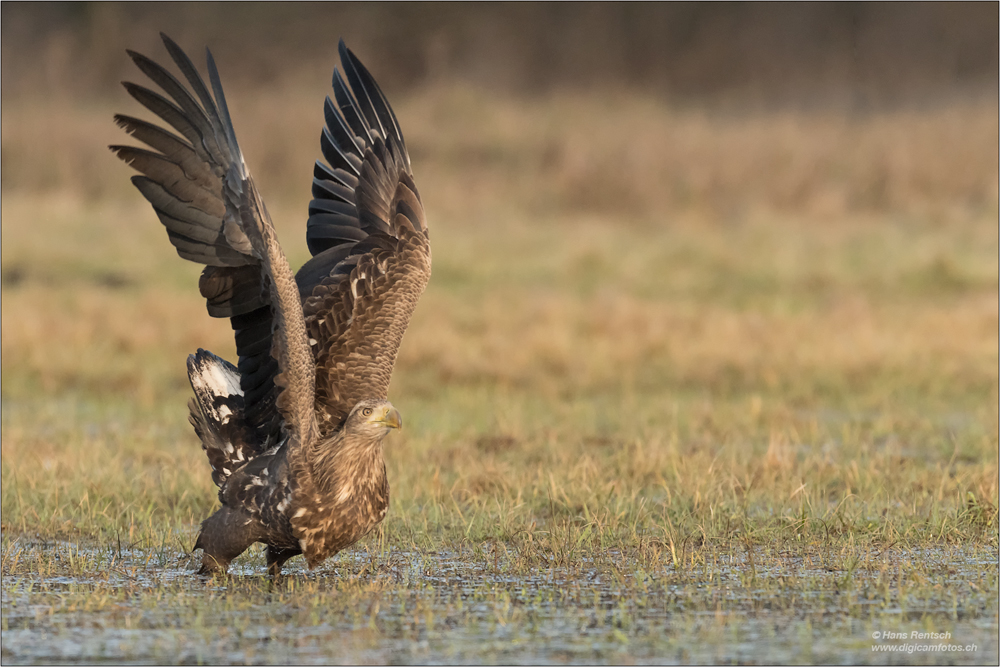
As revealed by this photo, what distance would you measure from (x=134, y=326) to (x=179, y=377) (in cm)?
147

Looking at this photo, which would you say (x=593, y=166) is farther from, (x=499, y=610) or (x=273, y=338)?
(x=499, y=610)

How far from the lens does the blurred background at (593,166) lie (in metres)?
12.9

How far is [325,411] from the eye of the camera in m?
5.64

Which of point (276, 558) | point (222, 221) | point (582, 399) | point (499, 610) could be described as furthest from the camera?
point (582, 399)

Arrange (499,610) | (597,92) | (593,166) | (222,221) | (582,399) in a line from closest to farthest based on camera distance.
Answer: (499,610) → (222,221) → (582,399) → (593,166) → (597,92)

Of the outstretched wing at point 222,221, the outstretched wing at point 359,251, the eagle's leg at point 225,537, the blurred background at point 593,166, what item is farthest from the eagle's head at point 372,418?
the blurred background at point 593,166

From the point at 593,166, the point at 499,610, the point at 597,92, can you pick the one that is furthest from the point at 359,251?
the point at 597,92

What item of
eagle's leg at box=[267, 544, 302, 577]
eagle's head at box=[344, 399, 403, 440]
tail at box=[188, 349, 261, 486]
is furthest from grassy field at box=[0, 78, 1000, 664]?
eagle's head at box=[344, 399, 403, 440]

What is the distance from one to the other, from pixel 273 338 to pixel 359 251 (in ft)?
3.24

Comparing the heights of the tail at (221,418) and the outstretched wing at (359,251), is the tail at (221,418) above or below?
below

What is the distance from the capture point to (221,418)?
5.71 meters

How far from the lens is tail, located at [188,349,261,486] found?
18.7 feet

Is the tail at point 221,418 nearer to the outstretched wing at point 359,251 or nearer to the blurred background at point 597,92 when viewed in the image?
the outstretched wing at point 359,251

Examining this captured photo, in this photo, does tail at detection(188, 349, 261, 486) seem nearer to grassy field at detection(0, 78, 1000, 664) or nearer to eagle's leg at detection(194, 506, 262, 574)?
eagle's leg at detection(194, 506, 262, 574)
